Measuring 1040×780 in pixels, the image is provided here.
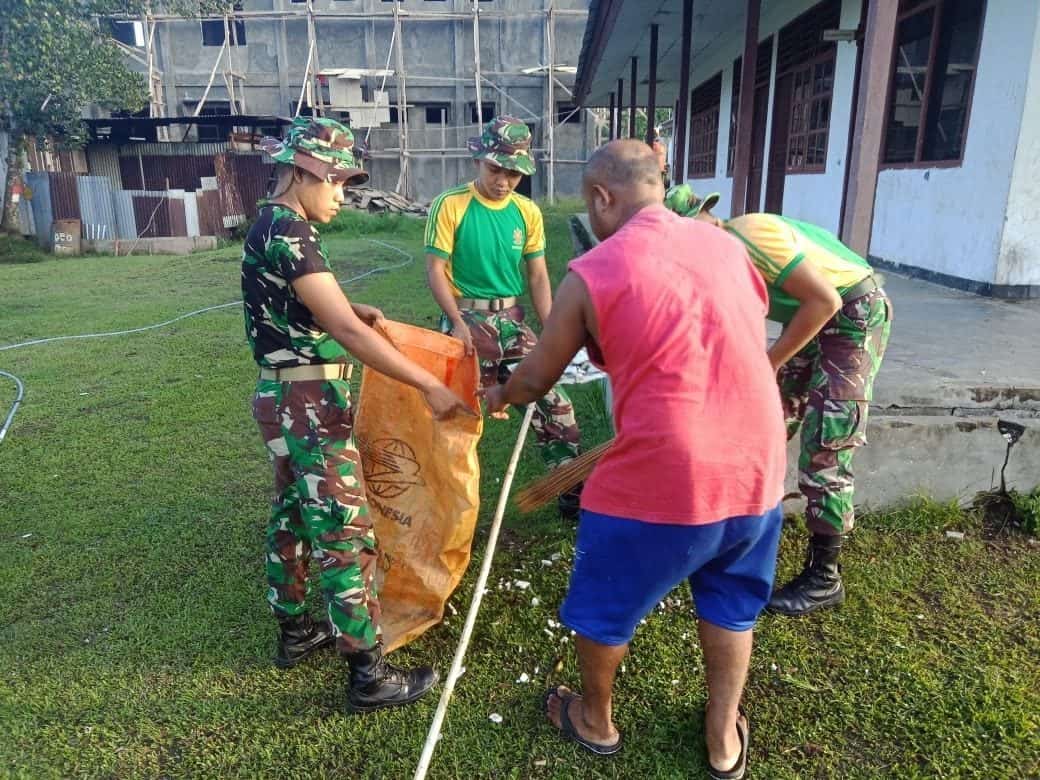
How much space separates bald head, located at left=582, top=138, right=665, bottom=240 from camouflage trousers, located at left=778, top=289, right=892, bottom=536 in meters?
1.24

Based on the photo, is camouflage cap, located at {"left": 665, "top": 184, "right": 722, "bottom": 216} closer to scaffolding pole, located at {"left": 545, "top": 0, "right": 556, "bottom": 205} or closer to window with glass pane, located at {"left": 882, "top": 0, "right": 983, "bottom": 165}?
window with glass pane, located at {"left": 882, "top": 0, "right": 983, "bottom": 165}

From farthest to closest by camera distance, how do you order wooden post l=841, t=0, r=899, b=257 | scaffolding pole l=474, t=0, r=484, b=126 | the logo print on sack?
scaffolding pole l=474, t=0, r=484, b=126, wooden post l=841, t=0, r=899, b=257, the logo print on sack

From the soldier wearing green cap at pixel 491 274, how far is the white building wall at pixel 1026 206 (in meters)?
3.73

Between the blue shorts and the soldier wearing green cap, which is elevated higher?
the soldier wearing green cap

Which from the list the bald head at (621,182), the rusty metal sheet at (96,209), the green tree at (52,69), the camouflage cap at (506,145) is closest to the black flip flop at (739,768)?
the bald head at (621,182)

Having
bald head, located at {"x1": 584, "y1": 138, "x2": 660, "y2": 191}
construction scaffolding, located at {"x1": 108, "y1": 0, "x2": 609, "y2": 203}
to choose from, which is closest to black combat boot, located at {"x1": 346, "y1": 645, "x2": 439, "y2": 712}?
bald head, located at {"x1": 584, "y1": 138, "x2": 660, "y2": 191}

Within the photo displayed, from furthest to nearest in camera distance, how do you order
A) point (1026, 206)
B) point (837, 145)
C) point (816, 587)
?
1. point (837, 145)
2. point (1026, 206)
3. point (816, 587)

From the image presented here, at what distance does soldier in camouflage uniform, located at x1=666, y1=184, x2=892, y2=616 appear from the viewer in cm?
266

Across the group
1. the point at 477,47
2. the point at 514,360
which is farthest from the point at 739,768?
the point at 477,47

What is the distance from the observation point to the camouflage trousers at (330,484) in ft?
7.68

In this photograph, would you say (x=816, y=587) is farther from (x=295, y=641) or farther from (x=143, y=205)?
(x=143, y=205)

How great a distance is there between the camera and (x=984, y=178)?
5.52 meters

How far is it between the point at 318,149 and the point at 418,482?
1208 millimetres

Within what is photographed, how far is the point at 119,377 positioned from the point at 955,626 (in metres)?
6.05
